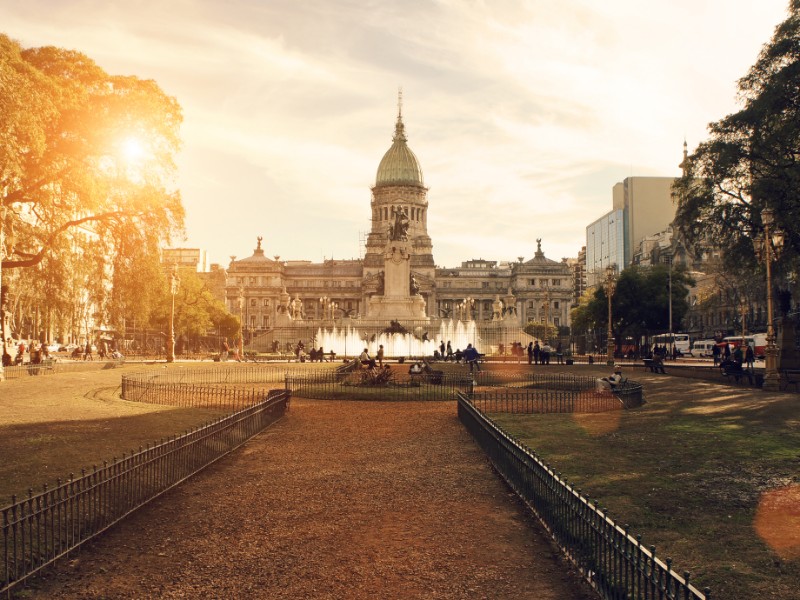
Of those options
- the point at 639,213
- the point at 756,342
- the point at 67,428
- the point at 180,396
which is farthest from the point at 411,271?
the point at 67,428

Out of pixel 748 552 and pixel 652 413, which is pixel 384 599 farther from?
pixel 652 413

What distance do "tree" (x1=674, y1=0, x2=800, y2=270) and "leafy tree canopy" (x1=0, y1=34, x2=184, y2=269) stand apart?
1044 inches

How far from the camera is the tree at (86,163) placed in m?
28.0

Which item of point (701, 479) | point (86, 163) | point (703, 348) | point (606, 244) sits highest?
point (606, 244)

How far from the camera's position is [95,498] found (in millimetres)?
9203

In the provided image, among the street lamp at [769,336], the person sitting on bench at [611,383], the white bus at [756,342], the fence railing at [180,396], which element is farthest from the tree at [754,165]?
the fence railing at [180,396]

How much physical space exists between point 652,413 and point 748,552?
524 inches

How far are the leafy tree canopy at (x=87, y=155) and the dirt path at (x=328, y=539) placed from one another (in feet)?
64.9

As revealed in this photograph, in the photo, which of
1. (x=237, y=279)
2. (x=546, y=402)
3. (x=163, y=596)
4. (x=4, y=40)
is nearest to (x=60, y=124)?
(x=4, y=40)

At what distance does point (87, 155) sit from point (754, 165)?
3234cm

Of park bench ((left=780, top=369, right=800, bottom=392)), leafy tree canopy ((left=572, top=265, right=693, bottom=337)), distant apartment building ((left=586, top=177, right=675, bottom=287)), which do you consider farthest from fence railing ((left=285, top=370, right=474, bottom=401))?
distant apartment building ((left=586, top=177, right=675, bottom=287))

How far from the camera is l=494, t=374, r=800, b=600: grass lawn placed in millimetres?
7578

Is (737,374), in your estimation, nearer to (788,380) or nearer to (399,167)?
(788,380)

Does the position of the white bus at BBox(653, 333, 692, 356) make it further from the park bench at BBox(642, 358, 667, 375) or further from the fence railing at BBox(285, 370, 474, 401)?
the fence railing at BBox(285, 370, 474, 401)
